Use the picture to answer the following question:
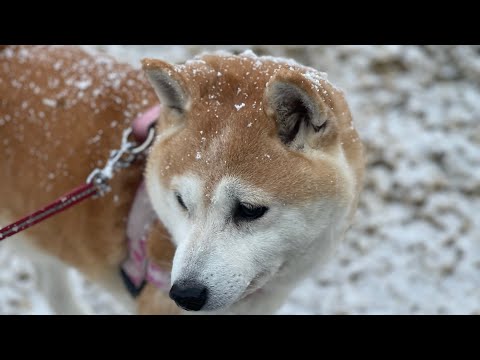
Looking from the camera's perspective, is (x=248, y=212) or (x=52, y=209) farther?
(x=52, y=209)

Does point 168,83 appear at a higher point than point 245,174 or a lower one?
higher

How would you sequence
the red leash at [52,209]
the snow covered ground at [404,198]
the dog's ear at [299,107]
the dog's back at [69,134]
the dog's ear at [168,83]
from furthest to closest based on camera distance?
the snow covered ground at [404,198], the dog's back at [69,134], the red leash at [52,209], the dog's ear at [168,83], the dog's ear at [299,107]

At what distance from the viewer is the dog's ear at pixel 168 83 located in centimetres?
178

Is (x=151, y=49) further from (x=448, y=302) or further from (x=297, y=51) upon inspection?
(x=448, y=302)

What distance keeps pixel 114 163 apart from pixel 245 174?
2.16 ft

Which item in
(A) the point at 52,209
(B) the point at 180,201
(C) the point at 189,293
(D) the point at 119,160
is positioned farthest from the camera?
(D) the point at 119,160

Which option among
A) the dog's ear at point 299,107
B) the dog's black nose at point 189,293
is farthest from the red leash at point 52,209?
the dog's ear at point 299,107

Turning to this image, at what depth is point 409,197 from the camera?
3535mm

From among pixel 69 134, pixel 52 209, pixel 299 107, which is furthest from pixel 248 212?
pixel 69 134

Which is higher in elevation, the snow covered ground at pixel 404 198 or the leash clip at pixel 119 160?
the leash clip at pixel 119 160

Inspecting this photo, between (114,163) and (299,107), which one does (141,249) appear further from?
(299,107)

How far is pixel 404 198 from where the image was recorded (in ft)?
11.6

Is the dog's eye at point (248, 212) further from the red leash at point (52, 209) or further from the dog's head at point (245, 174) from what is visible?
the red leash at point (52, 209)

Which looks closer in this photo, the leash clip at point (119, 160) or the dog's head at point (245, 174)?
the dog's head at point (245, 174)
